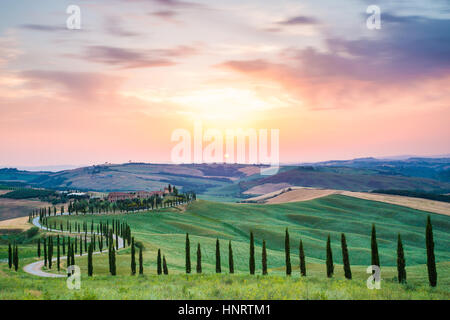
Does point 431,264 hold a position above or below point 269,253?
above

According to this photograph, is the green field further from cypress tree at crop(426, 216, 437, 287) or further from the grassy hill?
cypress tree at crop(426, 216, 437, 287)

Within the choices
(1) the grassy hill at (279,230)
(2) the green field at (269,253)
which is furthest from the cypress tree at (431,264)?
(1) the grassy hill at (279,230)

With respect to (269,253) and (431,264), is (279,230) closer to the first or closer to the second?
(269,253)

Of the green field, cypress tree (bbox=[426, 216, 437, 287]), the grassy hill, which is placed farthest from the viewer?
the grassy hill

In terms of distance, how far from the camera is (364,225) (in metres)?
162

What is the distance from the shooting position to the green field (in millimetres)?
30500

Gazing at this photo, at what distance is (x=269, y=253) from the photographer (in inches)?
4087

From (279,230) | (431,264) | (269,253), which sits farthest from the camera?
(279,230)

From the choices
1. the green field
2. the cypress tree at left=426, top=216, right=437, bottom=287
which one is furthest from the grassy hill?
the cypress tree at left=426, top=216, right=437, bottom=287

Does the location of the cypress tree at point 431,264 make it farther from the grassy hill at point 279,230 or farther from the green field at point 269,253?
the grassy hill at point 279,230

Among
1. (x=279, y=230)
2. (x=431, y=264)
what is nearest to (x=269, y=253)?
(x=279, y=230)

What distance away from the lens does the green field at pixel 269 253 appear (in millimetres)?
30500
